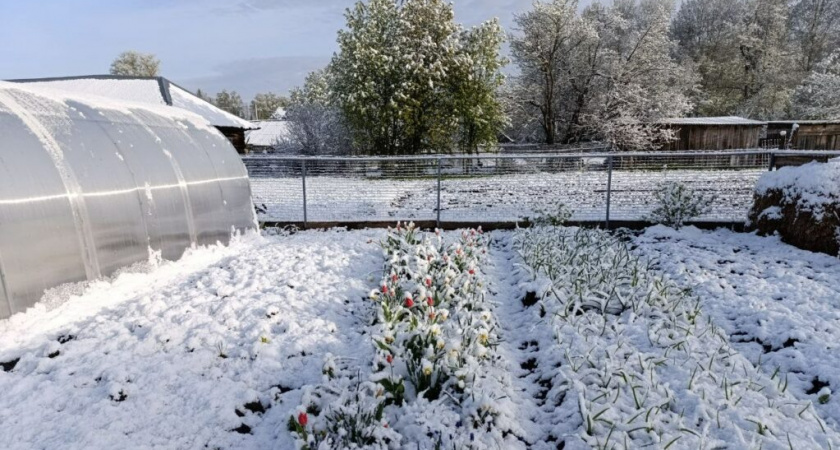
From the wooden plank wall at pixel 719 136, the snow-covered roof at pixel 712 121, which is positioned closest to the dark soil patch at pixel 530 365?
the snow-covered roof at pixel 712 121

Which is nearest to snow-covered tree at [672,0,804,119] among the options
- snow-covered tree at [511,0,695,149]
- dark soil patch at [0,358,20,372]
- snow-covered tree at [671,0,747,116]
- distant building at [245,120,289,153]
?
snow-covered tree at [671,0,747,116]

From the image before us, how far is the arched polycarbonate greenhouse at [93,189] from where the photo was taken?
350cm

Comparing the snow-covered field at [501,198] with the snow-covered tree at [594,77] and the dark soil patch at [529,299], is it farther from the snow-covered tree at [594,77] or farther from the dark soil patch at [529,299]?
the snow-covered tree at [594,77]

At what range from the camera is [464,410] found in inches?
104

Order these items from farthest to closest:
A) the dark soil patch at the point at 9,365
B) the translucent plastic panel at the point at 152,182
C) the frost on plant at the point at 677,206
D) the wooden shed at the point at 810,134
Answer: the wooden shed at the point at 810,134 < the frost on plant at the point at 677,206 < the translucent plastic panel at the point at 152,182 < the dark soil patch at the point at 9,365

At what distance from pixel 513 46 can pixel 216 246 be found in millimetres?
19331

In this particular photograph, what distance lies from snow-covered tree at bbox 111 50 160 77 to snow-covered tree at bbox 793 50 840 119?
47.9 m

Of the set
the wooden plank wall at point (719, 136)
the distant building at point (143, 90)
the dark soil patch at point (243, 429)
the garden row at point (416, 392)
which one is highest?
the distant building at point (143, 90)

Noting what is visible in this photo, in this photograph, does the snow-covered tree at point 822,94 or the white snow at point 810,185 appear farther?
the snow-covered tree at point 822,94

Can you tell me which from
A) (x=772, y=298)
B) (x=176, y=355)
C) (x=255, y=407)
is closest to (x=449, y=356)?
(x=255, y=407)

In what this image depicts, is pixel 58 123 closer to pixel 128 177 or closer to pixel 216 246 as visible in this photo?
pixel 128 177

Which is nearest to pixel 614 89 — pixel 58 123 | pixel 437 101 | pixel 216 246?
pixel 437 101

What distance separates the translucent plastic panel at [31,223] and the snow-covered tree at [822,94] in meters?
29.9

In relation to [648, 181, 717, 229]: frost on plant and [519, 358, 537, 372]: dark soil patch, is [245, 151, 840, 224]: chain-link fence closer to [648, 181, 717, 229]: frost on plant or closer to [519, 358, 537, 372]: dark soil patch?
[648, 181, 717, 229]: frost on plant
